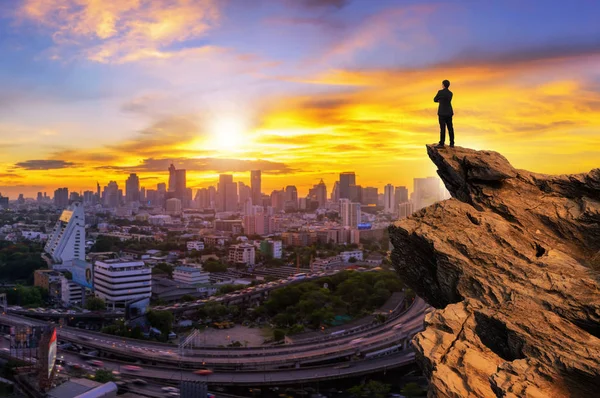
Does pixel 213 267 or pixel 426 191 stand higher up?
pixel 426 191

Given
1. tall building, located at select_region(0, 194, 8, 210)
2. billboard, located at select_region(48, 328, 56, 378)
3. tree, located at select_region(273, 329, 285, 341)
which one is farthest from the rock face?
tall building, located at select_region(0, 194, 8, 210)

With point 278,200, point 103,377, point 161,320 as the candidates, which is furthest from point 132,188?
point 103,377

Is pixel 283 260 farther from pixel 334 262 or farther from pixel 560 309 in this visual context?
pixel 560 309

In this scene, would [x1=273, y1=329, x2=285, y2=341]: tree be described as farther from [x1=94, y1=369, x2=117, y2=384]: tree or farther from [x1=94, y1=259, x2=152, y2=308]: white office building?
[x1=94, y1=259, x2=152, y2=308]: white office building

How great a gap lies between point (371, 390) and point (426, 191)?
29.7 meters

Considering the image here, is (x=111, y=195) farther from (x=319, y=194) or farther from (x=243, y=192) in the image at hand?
(x=319, y=194)

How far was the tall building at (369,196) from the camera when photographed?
82144mm

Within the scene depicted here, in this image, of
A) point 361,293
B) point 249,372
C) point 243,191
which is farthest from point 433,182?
point 243,191

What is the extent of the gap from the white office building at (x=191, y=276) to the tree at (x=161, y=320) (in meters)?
8.02

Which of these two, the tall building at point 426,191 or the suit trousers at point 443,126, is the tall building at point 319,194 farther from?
the suit trousers at point 443,126

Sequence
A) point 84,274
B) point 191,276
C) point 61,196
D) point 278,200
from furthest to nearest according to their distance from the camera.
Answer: point 61,196 → point 278,200 → point 191,276 → point 84,274

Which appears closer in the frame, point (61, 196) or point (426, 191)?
point (426, 191)

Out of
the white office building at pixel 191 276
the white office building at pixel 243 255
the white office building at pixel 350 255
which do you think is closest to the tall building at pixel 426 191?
the white office building at pixel 350 255

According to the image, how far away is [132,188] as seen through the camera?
9762cm
